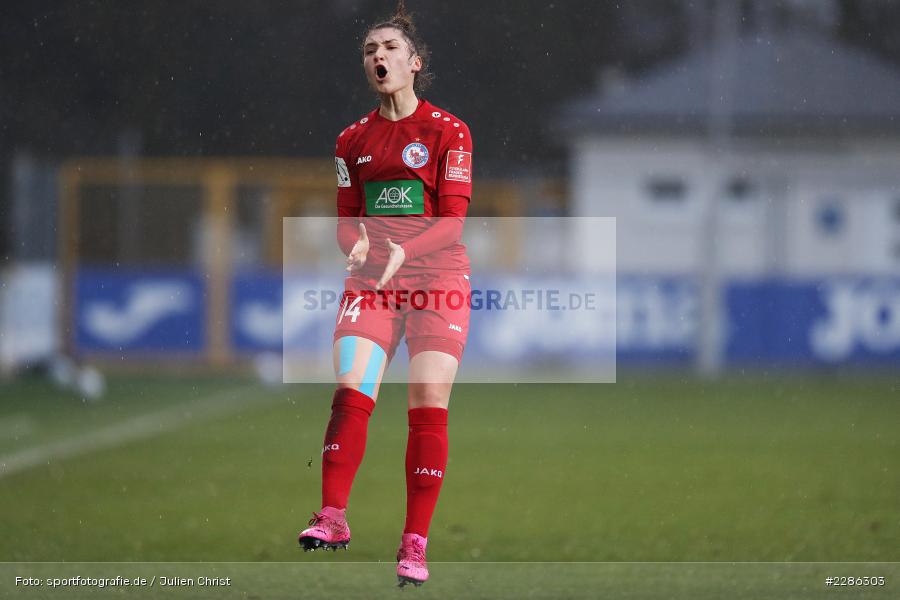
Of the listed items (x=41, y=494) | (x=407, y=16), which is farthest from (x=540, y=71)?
(x=407, y=16)

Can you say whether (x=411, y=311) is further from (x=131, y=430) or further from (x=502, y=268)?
(x=502, y=268)

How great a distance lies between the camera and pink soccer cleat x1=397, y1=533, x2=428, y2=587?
475 centimetres

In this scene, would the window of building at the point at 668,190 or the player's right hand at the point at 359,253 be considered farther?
the window of building at the point at 668,190

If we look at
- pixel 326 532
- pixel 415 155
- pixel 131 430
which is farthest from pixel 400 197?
pixel 131 430

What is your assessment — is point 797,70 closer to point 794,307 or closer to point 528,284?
point 794,307

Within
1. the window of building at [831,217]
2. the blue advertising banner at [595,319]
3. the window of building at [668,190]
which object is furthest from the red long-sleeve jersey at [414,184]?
the window of building at [668,190]

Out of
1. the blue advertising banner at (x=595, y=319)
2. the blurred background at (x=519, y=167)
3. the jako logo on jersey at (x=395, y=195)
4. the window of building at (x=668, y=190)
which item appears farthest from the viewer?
the window of building at (x=668, y=190)

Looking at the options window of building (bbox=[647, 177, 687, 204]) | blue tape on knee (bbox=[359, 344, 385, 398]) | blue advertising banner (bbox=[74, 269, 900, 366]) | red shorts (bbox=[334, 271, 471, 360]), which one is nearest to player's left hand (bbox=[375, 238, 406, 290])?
red shorts (bbox=[334, 271, 471, 360])

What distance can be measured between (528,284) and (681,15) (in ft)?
26.3

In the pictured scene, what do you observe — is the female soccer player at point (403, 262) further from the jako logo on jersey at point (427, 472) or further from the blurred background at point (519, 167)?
the blurred background at point (519, 167)

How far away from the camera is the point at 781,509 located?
820cm

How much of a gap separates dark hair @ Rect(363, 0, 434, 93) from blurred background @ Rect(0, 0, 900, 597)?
13.5 inches

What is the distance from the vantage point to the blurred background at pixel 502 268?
324 inches

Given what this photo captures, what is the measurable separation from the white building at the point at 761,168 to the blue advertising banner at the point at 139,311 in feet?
24.6
